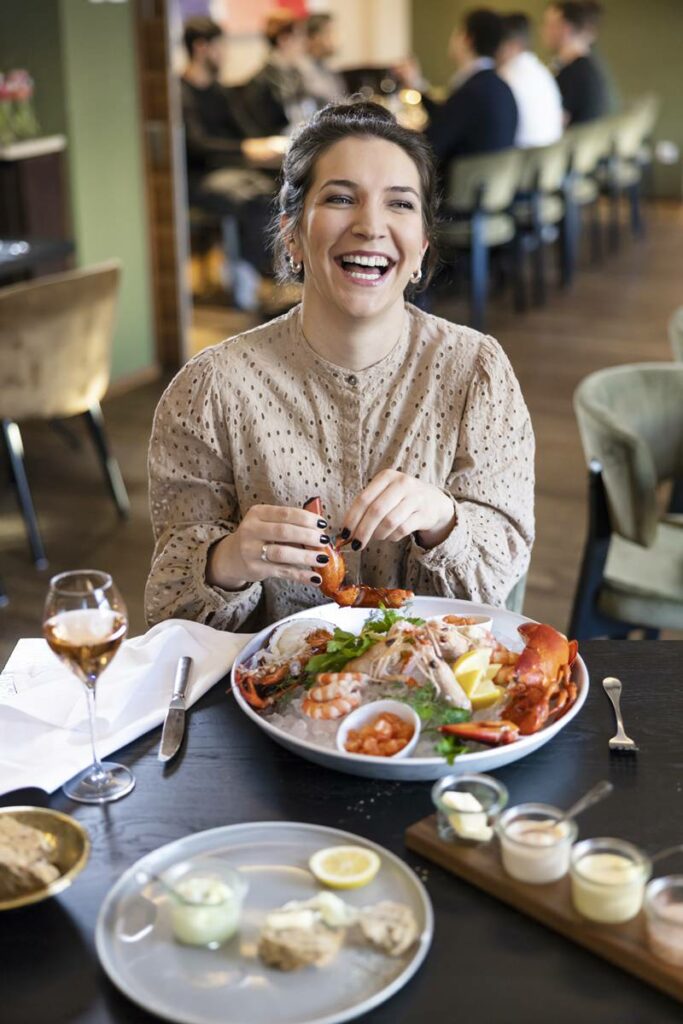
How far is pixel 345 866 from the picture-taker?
1.11 meters

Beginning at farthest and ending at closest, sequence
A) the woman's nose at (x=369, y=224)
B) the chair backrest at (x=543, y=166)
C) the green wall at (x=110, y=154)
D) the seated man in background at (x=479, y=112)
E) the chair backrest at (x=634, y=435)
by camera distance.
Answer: the chair backrest at (x=543, y=166) < the seated man in background at (x=479, y=112) < the green wall at (x=110, y=154) < the chair backrest at (x=634, y=435) < the woman's nose at (x=369, y=224)

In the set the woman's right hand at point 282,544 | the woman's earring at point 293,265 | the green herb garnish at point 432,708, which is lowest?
the green herb garnish at point 432,708

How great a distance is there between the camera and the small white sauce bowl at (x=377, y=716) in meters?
1.27

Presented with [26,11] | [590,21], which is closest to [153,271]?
[26,11]

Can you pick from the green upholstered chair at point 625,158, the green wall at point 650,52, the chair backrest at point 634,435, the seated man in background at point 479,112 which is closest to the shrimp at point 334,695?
the chair backrest at point 634,435

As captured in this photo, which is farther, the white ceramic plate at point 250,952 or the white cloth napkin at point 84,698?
the white cloth napkin at point 84,698

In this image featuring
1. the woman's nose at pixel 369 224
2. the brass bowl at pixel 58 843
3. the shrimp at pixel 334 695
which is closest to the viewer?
the brass bowl at pixel 58 843

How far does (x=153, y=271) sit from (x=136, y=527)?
2.10 meters

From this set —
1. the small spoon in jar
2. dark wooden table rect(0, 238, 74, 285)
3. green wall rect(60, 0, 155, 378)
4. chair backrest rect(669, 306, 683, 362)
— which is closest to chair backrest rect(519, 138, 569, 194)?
green wall rect(60, 0, 155, 378)

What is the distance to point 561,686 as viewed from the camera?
141 cm

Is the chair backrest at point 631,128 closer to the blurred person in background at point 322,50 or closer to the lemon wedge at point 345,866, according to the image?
the blurred person in background at point 322,50

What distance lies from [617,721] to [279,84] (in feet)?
24.4

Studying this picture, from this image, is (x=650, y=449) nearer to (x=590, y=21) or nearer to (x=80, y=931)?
(x=80, y=931)

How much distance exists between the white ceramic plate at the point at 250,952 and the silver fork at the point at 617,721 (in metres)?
0.34
